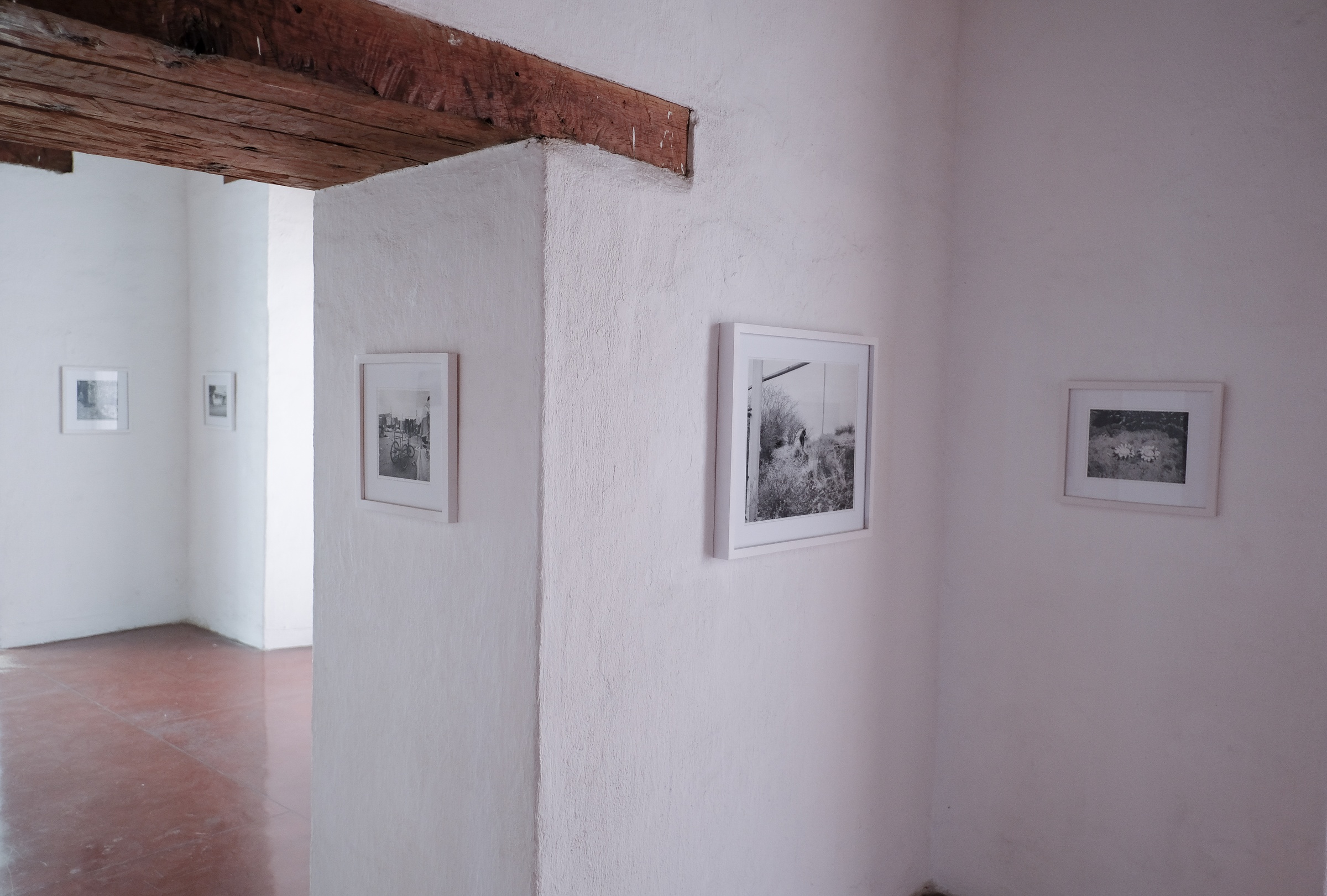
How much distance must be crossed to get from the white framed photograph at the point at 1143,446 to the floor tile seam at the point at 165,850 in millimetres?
3673

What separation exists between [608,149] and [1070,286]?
1.86m

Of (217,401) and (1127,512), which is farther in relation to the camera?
(217,401)

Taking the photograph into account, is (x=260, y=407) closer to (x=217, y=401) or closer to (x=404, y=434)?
(x=217, y=401)

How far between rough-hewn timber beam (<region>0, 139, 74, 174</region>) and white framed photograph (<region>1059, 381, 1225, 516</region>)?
6.88 meters

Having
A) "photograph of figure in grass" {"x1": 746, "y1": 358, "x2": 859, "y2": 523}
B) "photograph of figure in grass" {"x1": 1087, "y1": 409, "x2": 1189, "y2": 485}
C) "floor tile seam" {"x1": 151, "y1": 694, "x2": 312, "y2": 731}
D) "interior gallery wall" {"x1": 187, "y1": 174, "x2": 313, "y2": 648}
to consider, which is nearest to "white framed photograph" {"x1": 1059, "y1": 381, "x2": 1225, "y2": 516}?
"photograph of figure in grass" {"x1": 1087, "y1": 409, "x2": 1189, "y2": 485}

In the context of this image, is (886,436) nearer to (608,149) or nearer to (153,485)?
(608,149)

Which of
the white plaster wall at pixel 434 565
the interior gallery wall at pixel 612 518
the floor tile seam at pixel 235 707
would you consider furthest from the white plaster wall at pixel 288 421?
the interior gallery wall at pixel 612 518

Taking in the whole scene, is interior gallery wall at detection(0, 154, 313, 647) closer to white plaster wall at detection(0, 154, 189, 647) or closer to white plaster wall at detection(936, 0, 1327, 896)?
white plaster wall at detection(0, 154, 189, 647)

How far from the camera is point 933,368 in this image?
3336 mm

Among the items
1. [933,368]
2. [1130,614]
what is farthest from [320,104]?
[1130,614]

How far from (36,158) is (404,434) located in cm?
606

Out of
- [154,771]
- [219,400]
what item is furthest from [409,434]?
[219,400]

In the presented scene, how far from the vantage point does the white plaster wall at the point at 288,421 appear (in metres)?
6.57

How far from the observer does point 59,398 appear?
6773 mm
